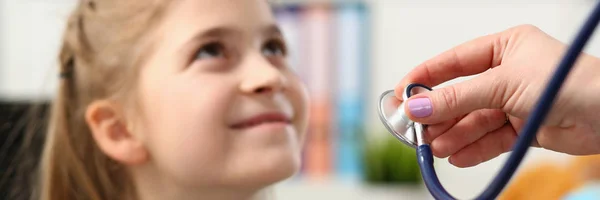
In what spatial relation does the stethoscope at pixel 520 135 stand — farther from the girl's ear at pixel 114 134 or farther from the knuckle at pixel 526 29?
the girl's ear at pixel 114 134

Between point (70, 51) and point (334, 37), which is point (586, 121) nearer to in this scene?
point (70, 51)

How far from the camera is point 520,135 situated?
41cm

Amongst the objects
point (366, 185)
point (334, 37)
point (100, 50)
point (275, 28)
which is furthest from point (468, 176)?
point (100, 50)

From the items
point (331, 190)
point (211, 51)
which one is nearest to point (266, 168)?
point (211, 51)

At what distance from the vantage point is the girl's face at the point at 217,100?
2.36 ft

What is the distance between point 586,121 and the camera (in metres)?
0.57

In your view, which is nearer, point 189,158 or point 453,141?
point 453,141

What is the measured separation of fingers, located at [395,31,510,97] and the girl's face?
0.18m

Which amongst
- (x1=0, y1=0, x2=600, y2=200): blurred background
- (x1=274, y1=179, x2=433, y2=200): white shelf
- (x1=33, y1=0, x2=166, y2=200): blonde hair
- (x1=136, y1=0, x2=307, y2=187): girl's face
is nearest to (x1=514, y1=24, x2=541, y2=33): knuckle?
(x1=136, y1=0, x2=307, y2=187): girl's face

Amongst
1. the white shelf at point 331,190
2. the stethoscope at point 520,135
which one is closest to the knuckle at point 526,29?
the stethoscope at point 520,135

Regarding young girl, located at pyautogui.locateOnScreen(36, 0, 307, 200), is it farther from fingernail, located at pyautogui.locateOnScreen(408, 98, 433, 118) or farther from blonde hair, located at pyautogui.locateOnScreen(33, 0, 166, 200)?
fingernail, located at pyautogui.locateOnScreen(408, 98, 433, 118)

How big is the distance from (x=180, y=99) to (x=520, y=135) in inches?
16.7

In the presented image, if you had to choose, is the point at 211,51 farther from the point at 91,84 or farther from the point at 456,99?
the point at 456,99

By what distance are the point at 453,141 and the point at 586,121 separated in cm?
12
